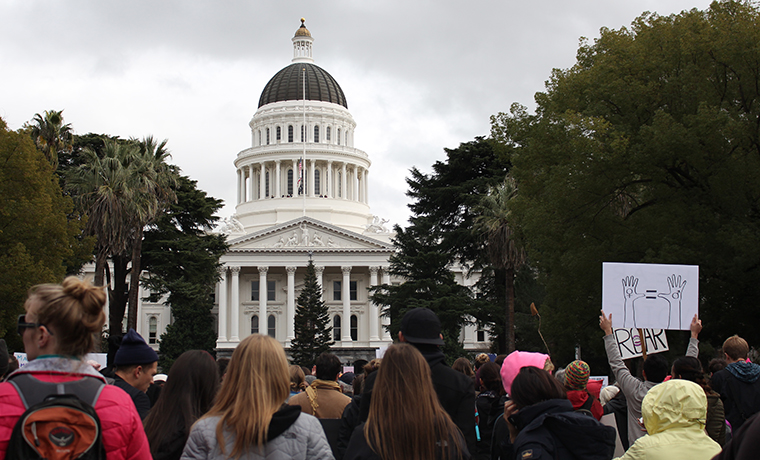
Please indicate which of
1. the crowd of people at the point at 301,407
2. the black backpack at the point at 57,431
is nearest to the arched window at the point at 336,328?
the crowd of people at the point at 301,407

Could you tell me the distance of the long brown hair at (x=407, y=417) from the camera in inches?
175

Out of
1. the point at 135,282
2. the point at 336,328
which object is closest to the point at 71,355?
the point at 135,282

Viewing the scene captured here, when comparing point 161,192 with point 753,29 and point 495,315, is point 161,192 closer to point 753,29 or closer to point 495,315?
point 495,315

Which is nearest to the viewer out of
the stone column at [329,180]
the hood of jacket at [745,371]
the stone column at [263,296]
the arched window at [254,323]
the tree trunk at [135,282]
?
the hood of jacket at [745,371]

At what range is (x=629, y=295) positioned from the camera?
385 inches

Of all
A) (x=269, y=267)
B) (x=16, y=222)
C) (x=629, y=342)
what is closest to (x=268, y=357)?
(x=629, y=342)

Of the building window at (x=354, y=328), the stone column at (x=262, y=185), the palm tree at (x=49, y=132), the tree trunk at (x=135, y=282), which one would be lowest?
the building window at (x=354, y=328)

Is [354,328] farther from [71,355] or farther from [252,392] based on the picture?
[71,355]

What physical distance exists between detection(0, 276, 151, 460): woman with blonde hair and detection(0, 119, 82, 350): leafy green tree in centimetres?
2495

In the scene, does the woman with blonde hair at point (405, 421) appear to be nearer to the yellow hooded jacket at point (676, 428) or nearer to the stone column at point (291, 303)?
the yellow hooded jacket at point (676, 428)

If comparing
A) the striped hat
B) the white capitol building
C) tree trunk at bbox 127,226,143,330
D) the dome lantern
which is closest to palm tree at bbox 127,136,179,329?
tree trunk at bbox 127,226,143,330

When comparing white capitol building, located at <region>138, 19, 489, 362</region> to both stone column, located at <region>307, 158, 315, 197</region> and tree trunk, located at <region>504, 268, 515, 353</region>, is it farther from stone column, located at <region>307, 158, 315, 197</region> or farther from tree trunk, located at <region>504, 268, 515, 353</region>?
tree trunk, located at <region>504, 268, 515, 353</region>

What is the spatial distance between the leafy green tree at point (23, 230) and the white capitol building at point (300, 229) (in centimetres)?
4864

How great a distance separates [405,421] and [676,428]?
5.15 ft
